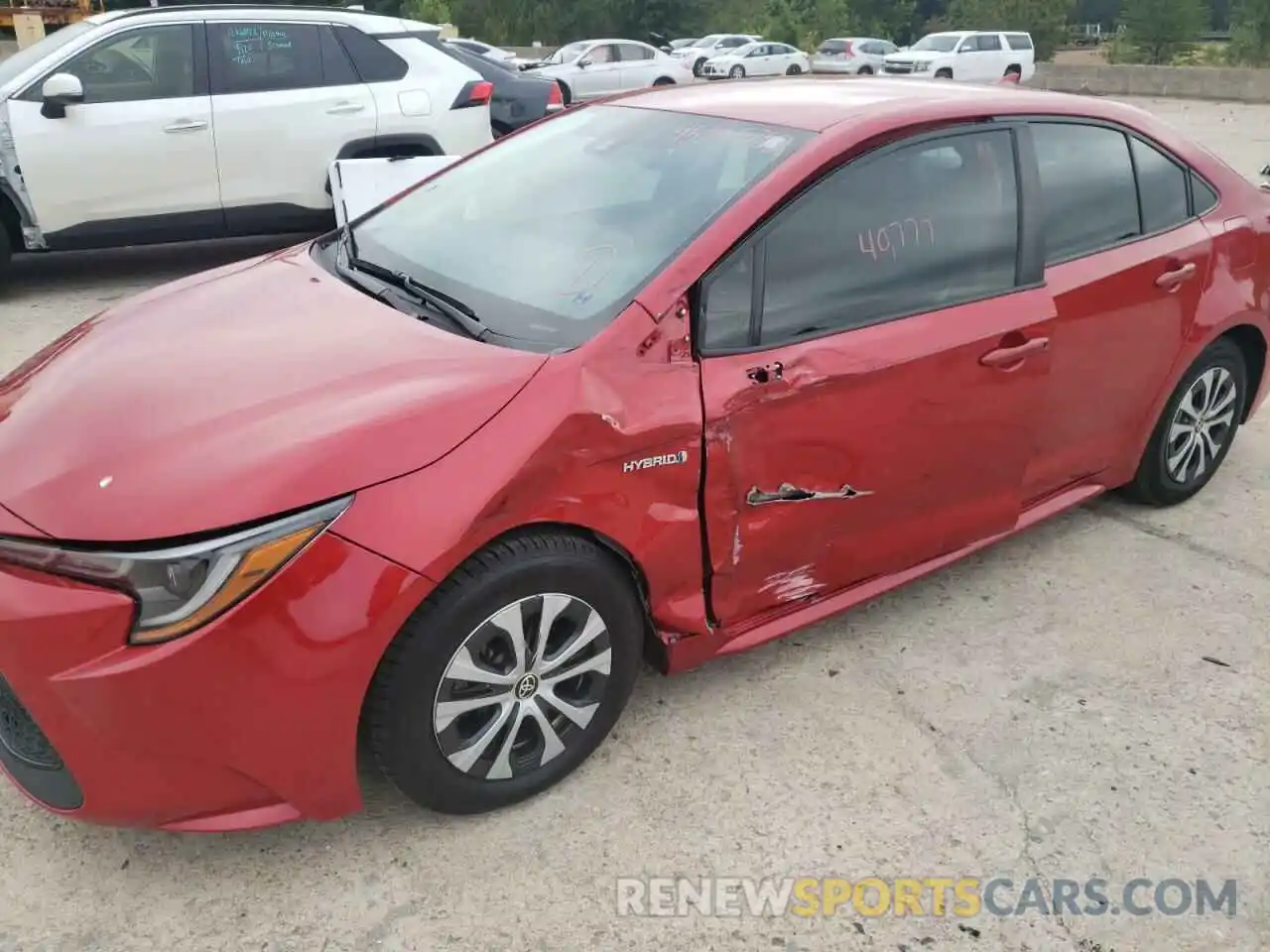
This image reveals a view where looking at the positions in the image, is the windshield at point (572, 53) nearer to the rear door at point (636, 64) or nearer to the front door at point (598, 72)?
the front door at point (598, 72)

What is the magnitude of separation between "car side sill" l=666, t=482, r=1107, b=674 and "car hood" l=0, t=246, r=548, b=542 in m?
0.87

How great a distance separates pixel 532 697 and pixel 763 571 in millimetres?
696

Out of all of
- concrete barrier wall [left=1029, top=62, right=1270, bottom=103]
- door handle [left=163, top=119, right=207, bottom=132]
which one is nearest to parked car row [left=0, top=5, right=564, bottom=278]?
door handle [left=163, top=119, right=207, bottom=132]

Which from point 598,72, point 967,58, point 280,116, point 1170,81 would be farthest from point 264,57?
point 967,58

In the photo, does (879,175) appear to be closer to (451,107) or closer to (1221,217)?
(1221,217)

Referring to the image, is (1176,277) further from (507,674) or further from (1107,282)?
(507,674)

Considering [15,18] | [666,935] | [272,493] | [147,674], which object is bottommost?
[666,935]

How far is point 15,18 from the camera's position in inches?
860

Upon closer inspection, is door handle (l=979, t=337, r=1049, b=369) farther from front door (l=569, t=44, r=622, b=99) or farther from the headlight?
front door (l=569, t=44, r=622, b=99)

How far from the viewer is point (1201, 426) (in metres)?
4.01

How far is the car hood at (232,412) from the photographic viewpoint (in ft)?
6.72

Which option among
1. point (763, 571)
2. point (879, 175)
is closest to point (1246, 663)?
point (763, 571)

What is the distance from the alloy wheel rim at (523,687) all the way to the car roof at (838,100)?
1.46 m

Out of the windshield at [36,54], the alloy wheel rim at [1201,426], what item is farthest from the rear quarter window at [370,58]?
the alloy wheel rim at [1201,426]
